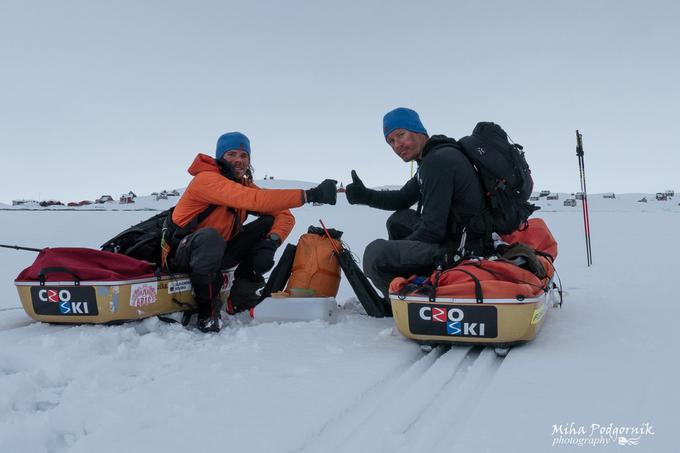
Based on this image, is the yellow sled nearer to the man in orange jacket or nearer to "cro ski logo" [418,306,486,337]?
"cro ski logo" [418,306,486,337]

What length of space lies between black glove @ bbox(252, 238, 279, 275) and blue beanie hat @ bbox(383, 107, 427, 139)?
147cm

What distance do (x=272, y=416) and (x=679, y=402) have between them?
64.8 inches

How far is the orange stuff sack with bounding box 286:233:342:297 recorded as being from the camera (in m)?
4.25

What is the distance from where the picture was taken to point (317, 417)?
2023 mm

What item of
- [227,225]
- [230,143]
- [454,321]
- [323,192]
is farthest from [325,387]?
[230,143]

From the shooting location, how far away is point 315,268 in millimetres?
4262

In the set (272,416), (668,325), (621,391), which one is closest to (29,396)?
(272,416)

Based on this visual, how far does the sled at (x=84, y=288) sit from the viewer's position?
3.43 meters

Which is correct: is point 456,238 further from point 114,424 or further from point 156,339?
point 114,424

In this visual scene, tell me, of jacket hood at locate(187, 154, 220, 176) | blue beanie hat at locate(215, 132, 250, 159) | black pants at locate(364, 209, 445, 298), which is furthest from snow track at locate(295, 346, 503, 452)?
blue beanie hat at locate(215, 132, 250, 159)

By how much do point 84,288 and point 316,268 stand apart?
67.6 inches

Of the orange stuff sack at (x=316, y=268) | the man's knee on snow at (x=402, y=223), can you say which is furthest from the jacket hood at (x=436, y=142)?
the orange stuff sack at (x=316, y=268)

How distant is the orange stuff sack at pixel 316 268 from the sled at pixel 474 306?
1243 mm

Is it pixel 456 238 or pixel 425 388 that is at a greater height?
pixel 456 238
